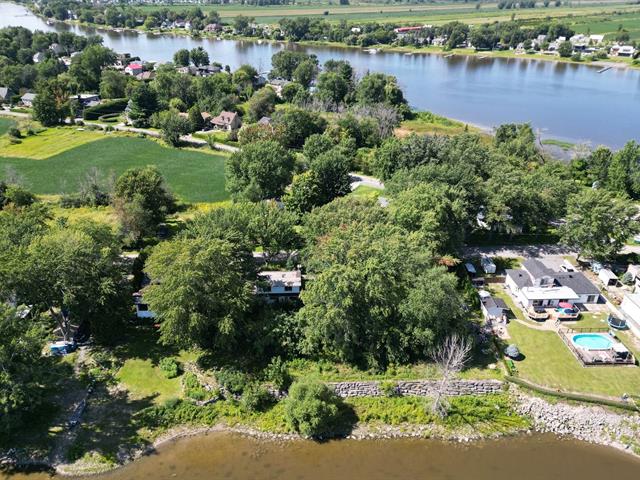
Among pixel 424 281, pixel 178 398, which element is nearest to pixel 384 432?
pixel 424 281

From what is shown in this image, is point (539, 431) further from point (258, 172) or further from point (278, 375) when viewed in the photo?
point (258, 172)

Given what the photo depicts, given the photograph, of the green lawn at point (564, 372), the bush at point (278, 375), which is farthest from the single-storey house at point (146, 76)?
the green lawn at point (564, 372)

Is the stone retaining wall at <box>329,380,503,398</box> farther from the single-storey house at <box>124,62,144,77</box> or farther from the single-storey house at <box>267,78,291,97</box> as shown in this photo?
the single-storey house at <box>124,62,144,77</box>

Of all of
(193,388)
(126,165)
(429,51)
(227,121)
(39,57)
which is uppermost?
(429,51)

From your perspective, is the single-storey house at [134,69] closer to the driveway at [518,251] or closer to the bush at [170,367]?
the driveway at [518,251]

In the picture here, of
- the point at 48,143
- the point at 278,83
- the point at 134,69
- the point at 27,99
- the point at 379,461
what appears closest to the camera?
the point at 379,461

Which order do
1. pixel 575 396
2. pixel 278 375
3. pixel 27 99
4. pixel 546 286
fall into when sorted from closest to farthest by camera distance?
1. pixel 575 396
2. pixel 278 375
3. pixel 546 286
4. pixel 27 99

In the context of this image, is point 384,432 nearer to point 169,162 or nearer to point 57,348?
point 57,348

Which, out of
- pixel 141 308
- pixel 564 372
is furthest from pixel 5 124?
pixel 564 372
